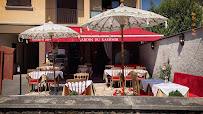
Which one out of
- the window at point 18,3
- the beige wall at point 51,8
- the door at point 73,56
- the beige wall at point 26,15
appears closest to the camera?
the beige wall at point 26,15

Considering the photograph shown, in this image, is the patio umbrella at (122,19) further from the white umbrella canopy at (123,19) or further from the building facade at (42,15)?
the building facade at (42,15)

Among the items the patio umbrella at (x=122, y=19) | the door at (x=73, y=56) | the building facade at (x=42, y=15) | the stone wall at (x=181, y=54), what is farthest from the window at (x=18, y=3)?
the stone wall at (x=181, y=54)

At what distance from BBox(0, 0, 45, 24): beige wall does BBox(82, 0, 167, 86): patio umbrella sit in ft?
28.9

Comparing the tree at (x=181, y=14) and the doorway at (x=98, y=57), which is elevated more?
the tree at (x=181, y=14)

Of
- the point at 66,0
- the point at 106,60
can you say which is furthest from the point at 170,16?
the point at 66,0

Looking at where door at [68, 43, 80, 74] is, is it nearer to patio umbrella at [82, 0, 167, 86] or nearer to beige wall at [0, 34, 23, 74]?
beige wall at [0, 34, 23, 74]

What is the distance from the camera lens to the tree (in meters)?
14.9

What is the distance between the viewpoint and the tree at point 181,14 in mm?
14914

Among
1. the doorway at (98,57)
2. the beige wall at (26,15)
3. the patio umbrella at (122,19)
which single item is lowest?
the doorway at (98,57)

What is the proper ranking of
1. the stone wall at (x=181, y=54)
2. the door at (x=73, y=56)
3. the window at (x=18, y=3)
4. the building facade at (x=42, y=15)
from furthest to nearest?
the door at (x=73, y=56) < the window at (x=18, y=3) < the building facade at (x=42, y=15) < the stone wall at (x=181, y=54)

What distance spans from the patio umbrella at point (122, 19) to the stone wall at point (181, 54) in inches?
93.6

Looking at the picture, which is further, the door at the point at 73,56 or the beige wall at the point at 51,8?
the door at the point at 73,56

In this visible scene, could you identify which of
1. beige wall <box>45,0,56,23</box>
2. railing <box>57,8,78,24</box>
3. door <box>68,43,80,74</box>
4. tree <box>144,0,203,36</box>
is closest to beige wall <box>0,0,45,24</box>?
beige wall <box>45,0,56,23</box>

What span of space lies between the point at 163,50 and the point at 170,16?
799 centimetres
